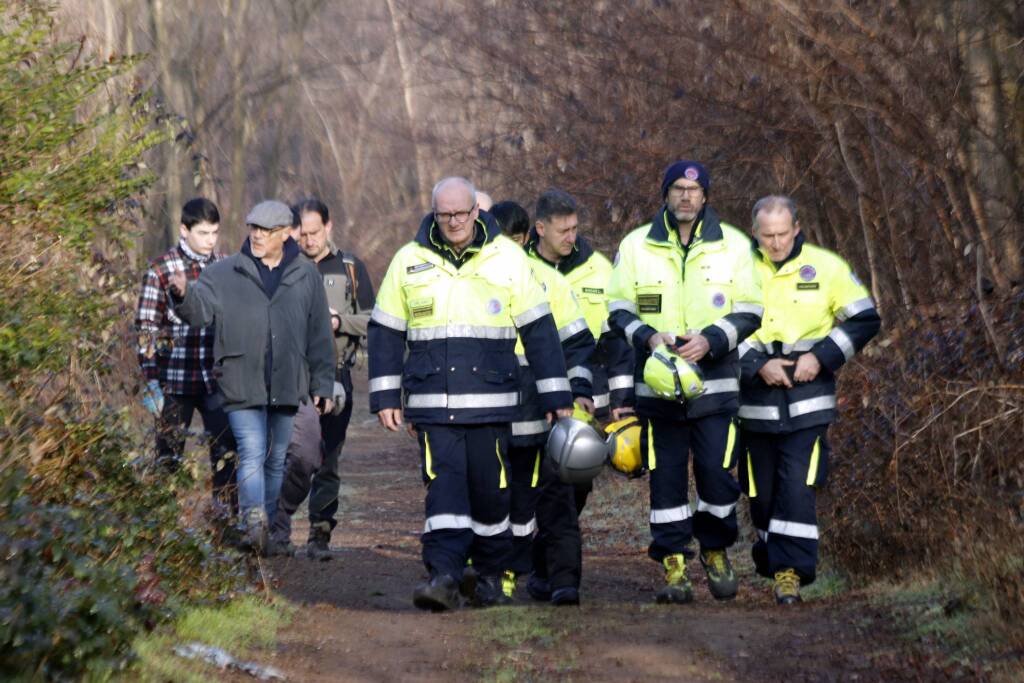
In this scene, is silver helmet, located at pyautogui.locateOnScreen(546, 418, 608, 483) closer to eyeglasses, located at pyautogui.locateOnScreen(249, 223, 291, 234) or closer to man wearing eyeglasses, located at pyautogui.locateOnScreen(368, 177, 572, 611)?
man wearing eyeglasses, located at pyautogui.locateOnScreen(368, 177, 572, 611)

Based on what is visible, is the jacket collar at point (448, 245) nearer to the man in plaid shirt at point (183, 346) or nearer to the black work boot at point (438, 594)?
the black work boot at point (438, 594)

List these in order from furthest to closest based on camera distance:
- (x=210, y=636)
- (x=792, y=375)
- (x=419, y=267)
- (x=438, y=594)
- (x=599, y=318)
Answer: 1. (x=599, y=318)
2. (x=792, y=375)
3. (x=419, y=267)
4. (x=438, y=594)
5. (x=210, y=636)

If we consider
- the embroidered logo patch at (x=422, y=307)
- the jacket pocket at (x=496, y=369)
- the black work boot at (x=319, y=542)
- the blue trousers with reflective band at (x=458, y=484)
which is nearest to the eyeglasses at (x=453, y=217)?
the embroidered logo patch at (x=422, y=307)

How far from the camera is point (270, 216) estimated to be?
34.0 ft

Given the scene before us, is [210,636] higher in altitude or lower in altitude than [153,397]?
lower

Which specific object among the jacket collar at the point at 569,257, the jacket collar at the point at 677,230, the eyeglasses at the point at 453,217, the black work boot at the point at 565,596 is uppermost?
the eyeglasses at the point at 453,217

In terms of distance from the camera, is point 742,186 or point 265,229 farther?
point 742,186

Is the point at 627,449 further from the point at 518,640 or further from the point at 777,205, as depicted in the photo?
the point at 518,640

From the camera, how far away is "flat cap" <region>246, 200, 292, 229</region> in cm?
1034

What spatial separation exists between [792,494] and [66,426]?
3.93 meters

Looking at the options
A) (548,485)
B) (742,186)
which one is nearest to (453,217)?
(548,485)

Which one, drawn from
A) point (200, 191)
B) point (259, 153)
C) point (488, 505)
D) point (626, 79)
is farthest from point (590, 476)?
point (259, 153)

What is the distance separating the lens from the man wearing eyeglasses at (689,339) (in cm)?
947

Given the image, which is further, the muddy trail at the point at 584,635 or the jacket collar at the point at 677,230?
the jacket collar at the point at 677,230
